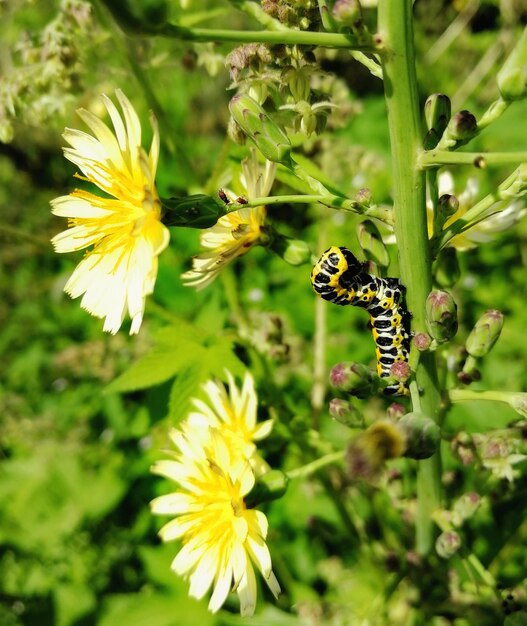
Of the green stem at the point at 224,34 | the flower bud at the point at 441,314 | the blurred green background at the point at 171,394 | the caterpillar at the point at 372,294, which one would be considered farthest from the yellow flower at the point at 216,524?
the green stem at the point at 224,34

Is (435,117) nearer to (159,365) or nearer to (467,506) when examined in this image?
(467,506)

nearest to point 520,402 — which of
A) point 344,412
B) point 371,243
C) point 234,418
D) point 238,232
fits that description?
point 344,412

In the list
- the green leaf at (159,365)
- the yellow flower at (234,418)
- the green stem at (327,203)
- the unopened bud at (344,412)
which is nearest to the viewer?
the green stem at (327,203)

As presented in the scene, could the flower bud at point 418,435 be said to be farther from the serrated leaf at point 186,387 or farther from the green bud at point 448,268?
the serrated leaf at point 186,387

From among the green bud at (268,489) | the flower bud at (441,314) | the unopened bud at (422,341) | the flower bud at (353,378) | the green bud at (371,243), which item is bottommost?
the green bud at (268,489)

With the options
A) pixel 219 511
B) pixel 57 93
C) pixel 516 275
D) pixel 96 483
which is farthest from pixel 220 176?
pixel 516 275

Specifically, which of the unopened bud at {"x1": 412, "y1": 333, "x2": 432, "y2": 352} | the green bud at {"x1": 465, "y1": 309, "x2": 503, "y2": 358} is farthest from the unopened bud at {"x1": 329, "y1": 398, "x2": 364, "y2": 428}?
the green bud at {"x1": 465, "y1": 309, "x2": 503, "y2": 358}
